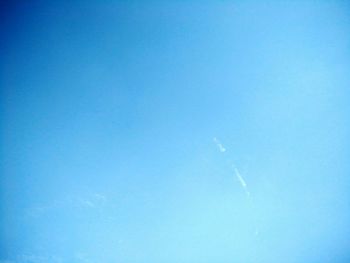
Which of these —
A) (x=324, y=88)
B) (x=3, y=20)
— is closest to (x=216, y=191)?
(x=324, y=88)

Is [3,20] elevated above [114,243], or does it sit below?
above

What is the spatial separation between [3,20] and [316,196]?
187 cm

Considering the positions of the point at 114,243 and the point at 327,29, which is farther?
the point at 114,243

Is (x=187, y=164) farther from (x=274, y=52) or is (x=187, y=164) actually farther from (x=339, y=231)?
(x=339, y=231)

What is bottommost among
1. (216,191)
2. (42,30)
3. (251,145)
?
(216,191)

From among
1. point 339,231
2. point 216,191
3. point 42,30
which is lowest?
point 339,231

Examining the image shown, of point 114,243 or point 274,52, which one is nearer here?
point 274,52

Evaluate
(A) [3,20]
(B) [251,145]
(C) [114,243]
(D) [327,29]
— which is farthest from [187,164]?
(A) [3,20]

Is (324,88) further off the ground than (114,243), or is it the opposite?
(324,88)

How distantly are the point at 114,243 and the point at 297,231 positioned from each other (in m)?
0.99

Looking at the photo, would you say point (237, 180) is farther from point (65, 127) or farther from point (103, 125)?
point (65, 127)

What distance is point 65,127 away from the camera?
4.51ft

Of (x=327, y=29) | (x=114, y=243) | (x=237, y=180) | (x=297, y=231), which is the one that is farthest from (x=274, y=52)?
(x=114, y=243)

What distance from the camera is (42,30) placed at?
134cm
